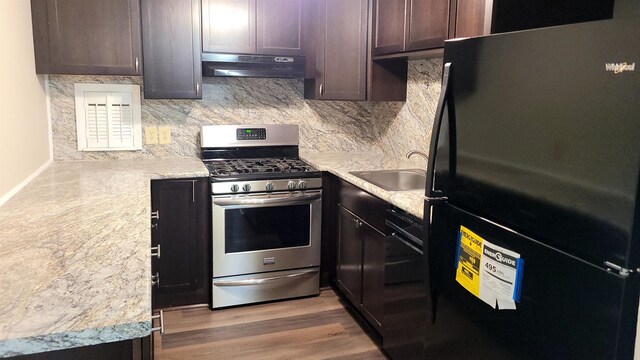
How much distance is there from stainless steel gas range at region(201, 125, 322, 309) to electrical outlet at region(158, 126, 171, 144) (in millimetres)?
244

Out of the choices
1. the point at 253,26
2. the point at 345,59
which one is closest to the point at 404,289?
A: the point at 345,59

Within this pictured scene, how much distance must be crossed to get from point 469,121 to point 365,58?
1.83 m

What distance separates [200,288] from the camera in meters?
3.10

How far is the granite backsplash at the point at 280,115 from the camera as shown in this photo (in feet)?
10.3

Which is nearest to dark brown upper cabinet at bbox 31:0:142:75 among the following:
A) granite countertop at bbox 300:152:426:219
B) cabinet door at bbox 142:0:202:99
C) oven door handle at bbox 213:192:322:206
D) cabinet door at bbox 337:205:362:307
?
cabinet door at bbox 142:0:202:99

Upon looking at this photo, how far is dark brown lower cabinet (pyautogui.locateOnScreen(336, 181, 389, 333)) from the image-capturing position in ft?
8.51

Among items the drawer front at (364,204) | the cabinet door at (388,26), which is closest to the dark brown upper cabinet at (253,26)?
the cabinet door at (388,26)

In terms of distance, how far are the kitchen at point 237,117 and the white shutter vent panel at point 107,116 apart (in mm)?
45

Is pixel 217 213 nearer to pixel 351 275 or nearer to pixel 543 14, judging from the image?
pixel 351 275

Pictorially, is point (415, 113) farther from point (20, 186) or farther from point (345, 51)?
point (20, 186)

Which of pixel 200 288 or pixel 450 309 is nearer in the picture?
pixel 450 309

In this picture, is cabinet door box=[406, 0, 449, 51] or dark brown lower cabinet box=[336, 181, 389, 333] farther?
dark brown lower cabinet box=[336, 181, 389, 333]

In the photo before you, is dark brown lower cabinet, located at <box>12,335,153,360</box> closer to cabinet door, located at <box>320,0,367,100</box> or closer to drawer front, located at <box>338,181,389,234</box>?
drawer front, located at <box>338,181,389,234</box>

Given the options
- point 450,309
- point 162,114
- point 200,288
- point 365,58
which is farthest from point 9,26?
point 450,309
